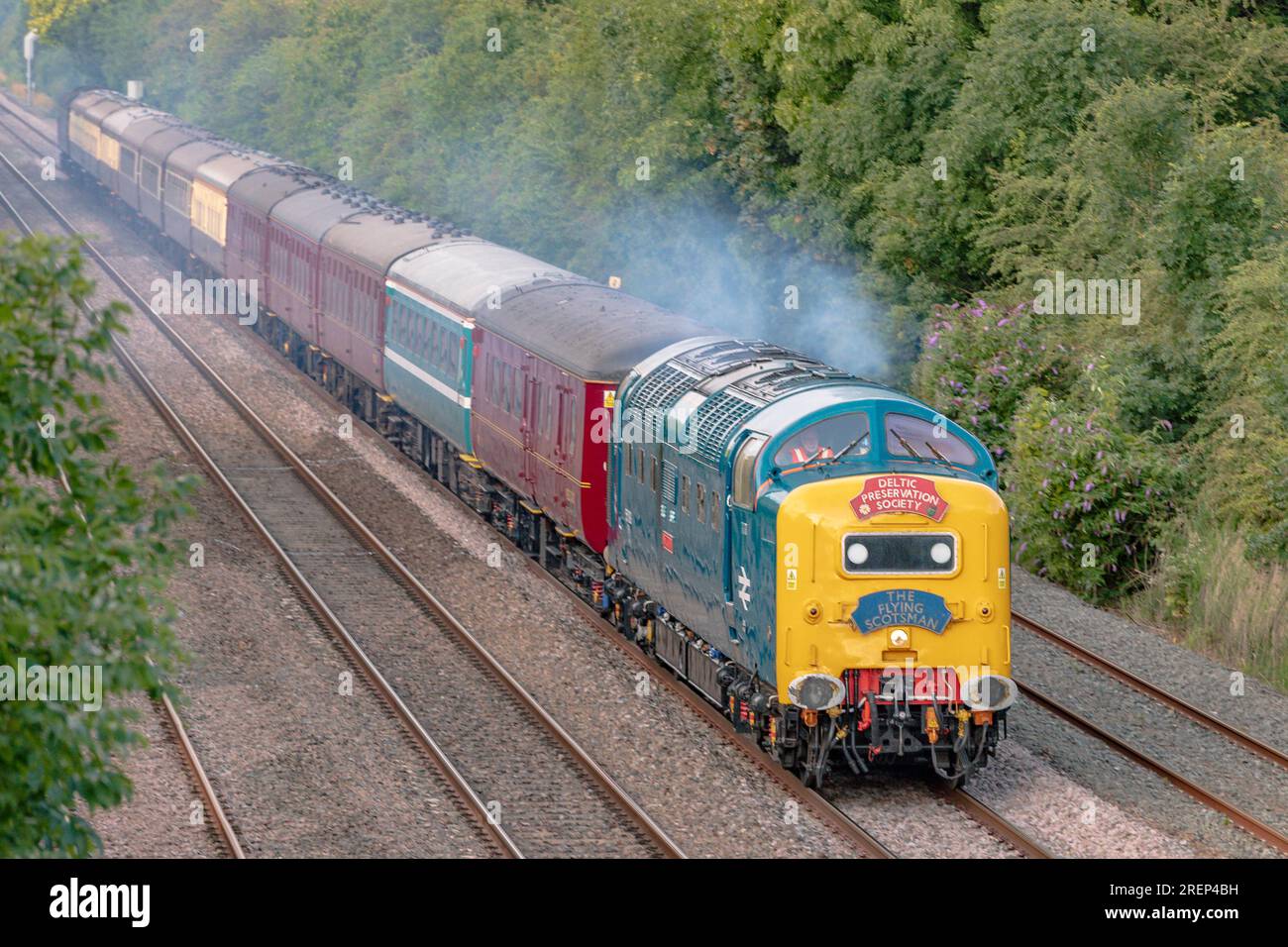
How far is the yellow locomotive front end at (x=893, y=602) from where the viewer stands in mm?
14023

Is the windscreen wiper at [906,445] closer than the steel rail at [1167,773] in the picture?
No

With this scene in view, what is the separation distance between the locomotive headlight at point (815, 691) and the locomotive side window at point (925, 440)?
1.96 meters

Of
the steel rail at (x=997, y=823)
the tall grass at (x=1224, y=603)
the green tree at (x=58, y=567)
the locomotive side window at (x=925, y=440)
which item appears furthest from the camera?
the tall grass at (x=1224, y=603)

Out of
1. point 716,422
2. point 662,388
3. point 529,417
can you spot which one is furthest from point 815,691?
point 529,417

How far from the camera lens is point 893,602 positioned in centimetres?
1412

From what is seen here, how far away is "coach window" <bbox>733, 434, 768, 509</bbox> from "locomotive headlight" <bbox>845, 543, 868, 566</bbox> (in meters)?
0.98

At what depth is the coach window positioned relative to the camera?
1459 cm

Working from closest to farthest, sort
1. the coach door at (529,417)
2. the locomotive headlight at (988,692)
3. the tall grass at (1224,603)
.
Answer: the locomotive headlight at (988,692)
the tall grass at (1224,603)
the coach door at (529,417)

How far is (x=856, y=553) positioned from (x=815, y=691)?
3.72ft

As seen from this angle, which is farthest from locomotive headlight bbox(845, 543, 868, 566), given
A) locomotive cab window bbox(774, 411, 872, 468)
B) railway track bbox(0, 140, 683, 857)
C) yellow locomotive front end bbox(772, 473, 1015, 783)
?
railway track bbox(0, 140, 683, 857)

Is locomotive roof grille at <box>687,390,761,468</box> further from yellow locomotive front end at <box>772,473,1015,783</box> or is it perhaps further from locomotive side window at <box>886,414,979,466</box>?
yellow locomotive front end at <box>772,473,1015,783</box>

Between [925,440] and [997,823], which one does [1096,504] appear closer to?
[925,440]

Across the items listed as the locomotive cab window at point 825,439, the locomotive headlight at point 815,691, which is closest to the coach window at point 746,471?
the locomotive cab window at point 825,439

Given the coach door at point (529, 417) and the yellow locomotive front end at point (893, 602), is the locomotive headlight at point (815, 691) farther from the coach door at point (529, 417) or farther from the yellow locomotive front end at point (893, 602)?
the coach door at point (529, 417)
